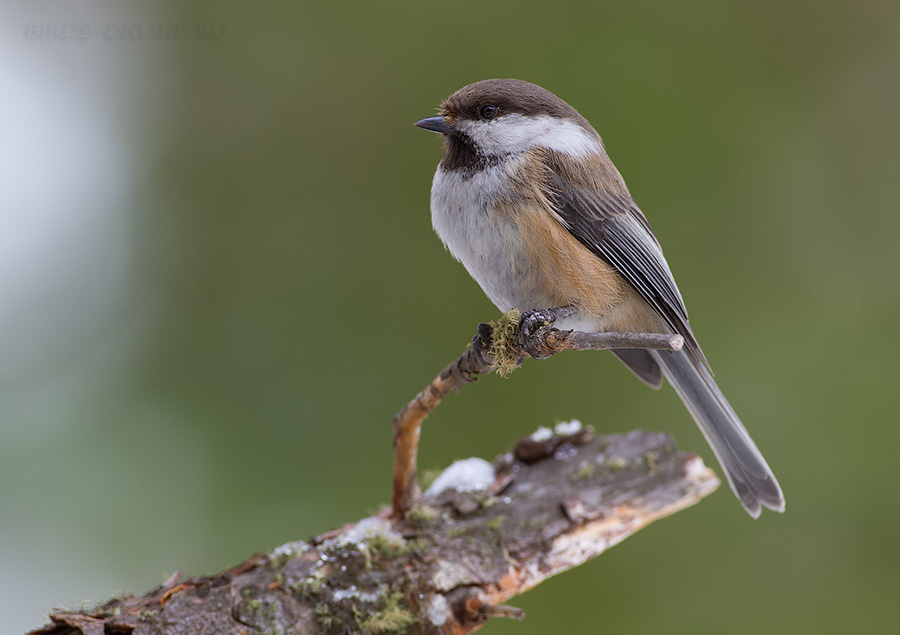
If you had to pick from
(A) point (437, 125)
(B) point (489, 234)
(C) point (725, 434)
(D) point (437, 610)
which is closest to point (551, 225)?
(B) point (489, 234)

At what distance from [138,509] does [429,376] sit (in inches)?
46.5

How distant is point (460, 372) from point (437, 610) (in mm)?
580

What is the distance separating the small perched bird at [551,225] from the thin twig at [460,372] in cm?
10

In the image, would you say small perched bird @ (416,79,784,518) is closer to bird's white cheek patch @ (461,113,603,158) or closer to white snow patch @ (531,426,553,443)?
bird's white cheek patch @ (461,113,603,158)

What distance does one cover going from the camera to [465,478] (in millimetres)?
2256

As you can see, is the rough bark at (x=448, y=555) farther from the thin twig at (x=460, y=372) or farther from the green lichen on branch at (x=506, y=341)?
the green lichen on branch at (x=506, y=341)

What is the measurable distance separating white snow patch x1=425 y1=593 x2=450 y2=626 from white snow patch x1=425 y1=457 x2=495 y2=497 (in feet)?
1.31

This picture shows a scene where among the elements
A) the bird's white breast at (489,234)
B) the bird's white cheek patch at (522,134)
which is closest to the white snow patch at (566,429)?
the bird's white breast at (489,234)

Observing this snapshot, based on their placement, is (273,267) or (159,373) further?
(273,267)

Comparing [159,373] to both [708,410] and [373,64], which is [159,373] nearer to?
[373,64]

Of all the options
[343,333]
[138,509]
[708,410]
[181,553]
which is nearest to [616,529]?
[708,410]

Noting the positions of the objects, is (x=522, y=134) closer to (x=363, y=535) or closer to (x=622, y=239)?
(x=622, y=239)

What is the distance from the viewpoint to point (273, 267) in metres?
3.02

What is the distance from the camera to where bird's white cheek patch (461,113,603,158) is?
2.06 metres
